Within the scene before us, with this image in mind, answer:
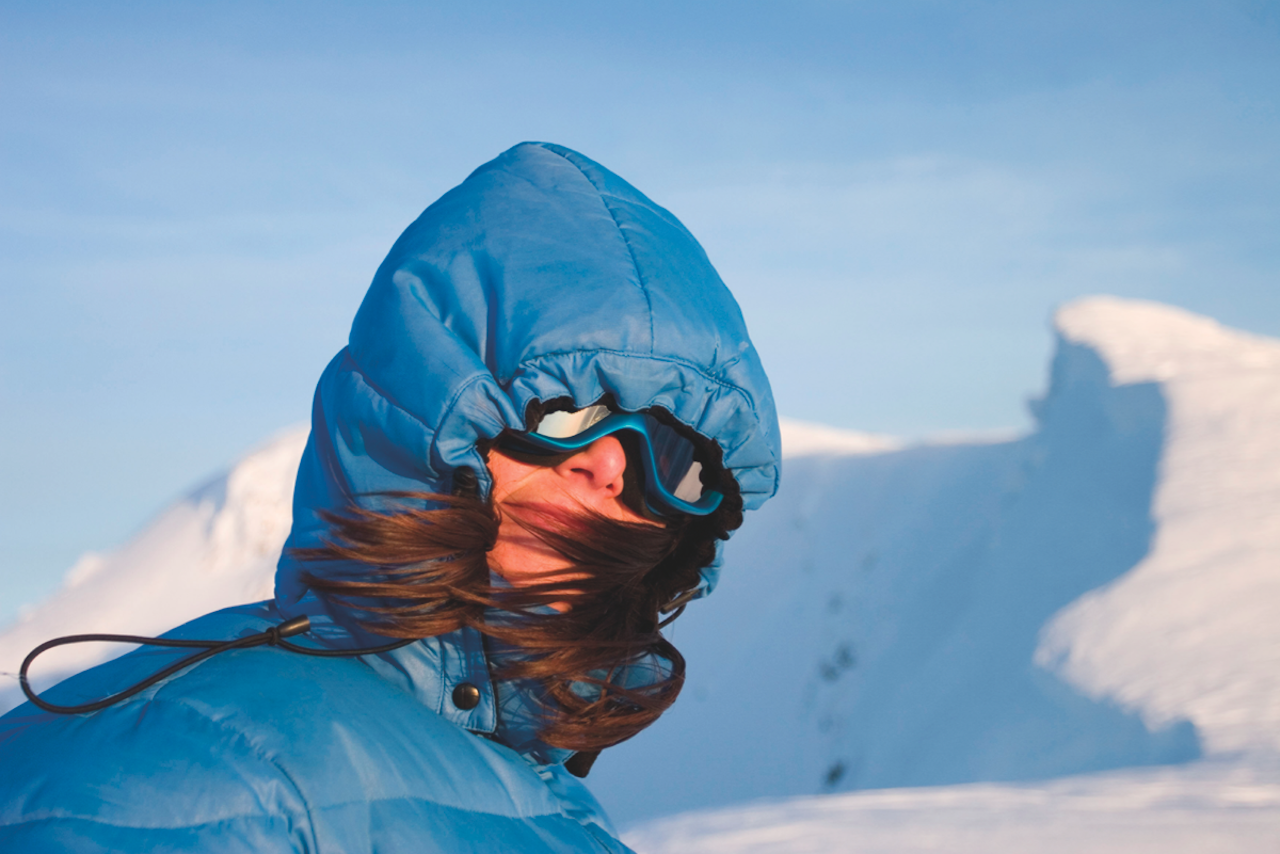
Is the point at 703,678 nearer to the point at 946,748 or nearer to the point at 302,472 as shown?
the point at 946,748

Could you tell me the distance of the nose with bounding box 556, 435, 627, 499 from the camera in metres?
1.42

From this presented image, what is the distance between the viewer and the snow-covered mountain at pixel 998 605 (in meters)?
5.99

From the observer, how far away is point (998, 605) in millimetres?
9523

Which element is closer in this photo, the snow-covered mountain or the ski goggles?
the ski goggles

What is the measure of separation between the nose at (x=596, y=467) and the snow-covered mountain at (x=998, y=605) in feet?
7.52

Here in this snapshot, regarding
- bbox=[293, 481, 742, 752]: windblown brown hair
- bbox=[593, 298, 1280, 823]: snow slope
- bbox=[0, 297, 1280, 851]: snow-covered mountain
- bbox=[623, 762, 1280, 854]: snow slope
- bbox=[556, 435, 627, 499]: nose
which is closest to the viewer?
bbox=[293, 481, 742, 752]: windblown brown hair

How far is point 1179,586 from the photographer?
6.91 metres

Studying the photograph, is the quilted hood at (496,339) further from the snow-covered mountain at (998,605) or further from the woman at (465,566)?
the snow-covered mountain at (998,605)

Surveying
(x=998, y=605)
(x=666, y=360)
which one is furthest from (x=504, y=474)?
(x=998, y=605)

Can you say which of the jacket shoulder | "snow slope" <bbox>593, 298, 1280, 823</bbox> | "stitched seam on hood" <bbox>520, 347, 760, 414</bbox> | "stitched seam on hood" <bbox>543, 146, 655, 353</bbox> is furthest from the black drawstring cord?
"snow slope" <bbox>593, 298, 1280, 823</bbox>

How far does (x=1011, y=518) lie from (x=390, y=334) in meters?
11.4

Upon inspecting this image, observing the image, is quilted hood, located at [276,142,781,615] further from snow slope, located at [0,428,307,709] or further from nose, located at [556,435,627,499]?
snow slope, located at [0,428,307,709]

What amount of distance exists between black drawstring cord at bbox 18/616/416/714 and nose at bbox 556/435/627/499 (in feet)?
1.12

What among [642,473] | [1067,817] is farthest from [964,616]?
[642,473]
